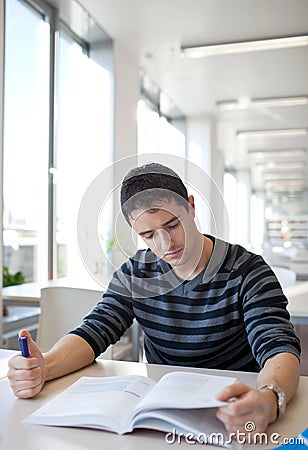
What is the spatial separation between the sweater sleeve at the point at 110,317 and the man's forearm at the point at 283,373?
18.5 inches

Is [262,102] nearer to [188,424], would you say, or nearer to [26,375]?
[26,375]

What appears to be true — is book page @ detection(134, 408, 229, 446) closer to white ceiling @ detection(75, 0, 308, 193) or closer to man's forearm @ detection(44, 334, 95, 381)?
man's forearm @ detection(44, 334, 95, 381)

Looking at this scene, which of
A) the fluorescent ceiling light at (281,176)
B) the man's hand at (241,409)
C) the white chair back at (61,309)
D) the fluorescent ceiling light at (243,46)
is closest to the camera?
the man's hand at (241,409)

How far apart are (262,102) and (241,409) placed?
5.96m

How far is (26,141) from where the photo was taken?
3.64 m

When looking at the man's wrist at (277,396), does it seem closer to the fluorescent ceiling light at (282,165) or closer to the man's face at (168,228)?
the man's face at (168,228)

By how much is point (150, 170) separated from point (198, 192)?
12 cm

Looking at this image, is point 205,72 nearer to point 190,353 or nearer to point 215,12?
point 215,12

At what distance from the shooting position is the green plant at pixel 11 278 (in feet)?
11.0

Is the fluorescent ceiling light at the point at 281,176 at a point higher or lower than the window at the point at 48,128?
higher

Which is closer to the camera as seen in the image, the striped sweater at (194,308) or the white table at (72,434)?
the white table at (72,434)

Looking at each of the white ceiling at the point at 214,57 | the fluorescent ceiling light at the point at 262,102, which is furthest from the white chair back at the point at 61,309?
the fluorescent ceiling light at the point at 262,102

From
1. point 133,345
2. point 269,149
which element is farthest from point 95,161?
point 269,149

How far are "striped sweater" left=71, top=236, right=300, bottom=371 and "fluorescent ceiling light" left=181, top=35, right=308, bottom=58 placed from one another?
3490 mm
